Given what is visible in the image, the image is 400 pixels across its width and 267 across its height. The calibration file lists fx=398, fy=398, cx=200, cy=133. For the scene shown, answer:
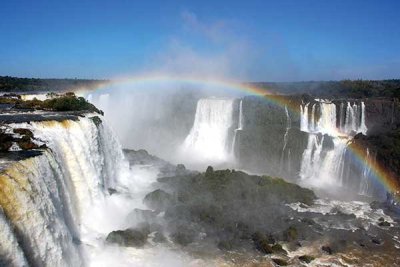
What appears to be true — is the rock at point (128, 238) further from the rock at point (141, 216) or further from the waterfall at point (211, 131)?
the waterfall at point (211, 131)

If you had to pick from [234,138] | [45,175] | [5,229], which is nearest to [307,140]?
[234,138]

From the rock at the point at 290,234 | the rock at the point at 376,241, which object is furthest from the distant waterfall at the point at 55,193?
the rock at the point at 376,241

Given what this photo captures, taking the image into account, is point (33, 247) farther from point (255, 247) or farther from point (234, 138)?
point (234, 138)

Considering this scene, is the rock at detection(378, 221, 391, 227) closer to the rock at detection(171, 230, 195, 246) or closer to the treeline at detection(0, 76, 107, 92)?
the rock at detection(171, 230, 195, 246)

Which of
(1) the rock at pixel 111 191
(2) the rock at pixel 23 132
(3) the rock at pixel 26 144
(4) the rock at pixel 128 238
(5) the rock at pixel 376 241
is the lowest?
(5) the rock at pixel 376 241

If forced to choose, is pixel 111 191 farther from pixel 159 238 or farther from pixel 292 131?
pixel 292 131
